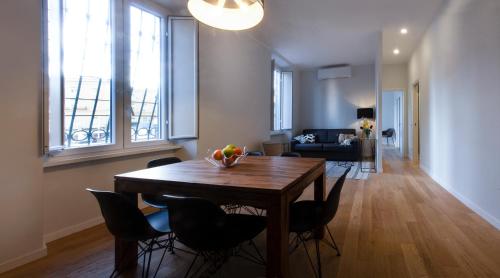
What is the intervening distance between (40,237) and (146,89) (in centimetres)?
A: 220

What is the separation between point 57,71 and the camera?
2.95 m

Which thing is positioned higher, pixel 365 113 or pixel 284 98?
pixel 284 98

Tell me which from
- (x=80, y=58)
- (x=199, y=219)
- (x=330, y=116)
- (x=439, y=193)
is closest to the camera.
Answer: (x=199, y=219)

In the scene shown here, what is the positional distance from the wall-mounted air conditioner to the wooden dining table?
25.9ft

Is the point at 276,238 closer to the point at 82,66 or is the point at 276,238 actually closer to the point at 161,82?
the point at 82,66

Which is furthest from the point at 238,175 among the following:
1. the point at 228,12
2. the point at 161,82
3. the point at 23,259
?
the point at 161,82

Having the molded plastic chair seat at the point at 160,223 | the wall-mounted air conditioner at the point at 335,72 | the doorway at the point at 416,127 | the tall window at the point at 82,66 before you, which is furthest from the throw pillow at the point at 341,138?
the molded plastic chair seat at the point at 160,223

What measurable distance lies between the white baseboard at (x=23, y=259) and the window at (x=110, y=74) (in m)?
0.82

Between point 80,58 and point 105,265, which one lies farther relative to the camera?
point 80,58

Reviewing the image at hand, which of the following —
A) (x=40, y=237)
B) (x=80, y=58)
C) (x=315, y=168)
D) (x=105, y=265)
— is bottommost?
(x=105, y=265)

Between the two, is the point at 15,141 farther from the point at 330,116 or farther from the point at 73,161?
the point at 330,116

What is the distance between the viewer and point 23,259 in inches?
94.5

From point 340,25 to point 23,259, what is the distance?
5.79m

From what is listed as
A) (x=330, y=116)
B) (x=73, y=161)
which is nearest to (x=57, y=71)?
(x=73, y=161)
